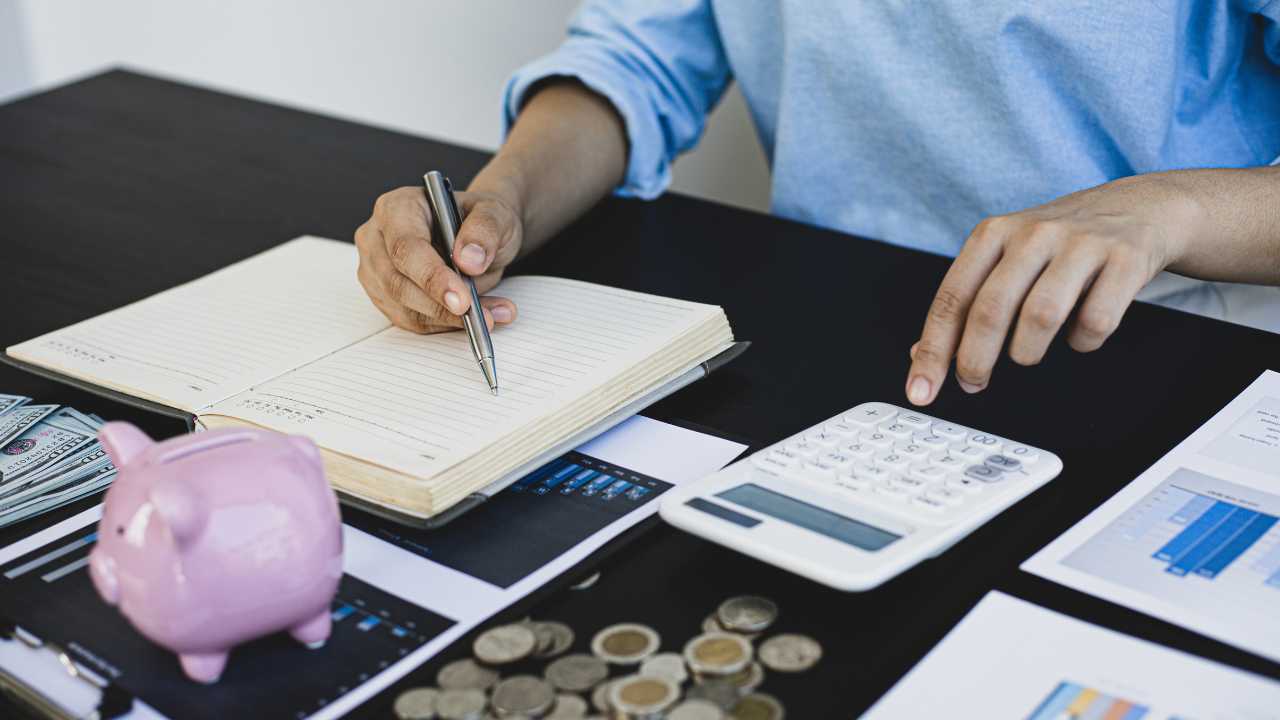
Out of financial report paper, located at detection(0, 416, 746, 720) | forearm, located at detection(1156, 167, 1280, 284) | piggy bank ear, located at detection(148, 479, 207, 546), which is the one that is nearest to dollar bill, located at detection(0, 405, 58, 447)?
financial report paper, located at detection(0, 416, 746, 720)

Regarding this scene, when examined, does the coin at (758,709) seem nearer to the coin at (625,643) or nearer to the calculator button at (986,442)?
the coin at (625,643)

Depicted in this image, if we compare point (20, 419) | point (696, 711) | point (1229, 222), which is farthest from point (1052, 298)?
point (20, 419)

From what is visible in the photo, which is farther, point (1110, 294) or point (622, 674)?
point (1110, 294)

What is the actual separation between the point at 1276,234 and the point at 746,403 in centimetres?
43

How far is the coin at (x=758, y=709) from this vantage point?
53 cm

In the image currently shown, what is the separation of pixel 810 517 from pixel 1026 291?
220 millimetres

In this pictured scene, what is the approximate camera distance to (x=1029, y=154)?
119 cm

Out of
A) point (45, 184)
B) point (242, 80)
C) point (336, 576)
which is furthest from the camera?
point (242, 80)

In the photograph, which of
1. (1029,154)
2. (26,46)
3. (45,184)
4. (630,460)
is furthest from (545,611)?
(26,46)

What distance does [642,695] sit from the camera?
0.54 meters

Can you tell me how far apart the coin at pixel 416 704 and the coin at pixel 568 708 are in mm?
57

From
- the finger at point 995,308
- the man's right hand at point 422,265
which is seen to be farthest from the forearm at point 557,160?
the finger at point 995,308

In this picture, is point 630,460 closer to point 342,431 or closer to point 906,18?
point 342,431

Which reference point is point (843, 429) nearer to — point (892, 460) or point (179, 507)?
point (892, 460)
